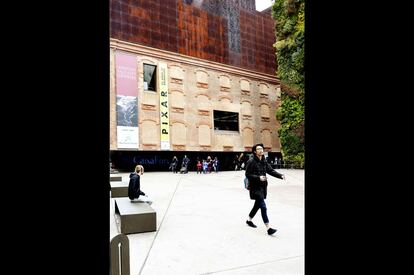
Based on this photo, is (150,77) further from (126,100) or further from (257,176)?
(257,176)

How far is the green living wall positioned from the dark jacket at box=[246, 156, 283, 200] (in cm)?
1858

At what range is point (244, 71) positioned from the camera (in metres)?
31.2

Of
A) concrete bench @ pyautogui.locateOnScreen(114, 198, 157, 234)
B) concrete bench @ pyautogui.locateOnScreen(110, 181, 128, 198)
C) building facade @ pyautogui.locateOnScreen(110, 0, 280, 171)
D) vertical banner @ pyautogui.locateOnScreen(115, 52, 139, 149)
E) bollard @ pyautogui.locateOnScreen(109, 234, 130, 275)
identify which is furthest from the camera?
building facade @ pyautogui.locateOnScreen(110, 0, 280, 171)

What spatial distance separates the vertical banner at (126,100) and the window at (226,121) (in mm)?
8623

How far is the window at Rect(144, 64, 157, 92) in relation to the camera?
25831 mm

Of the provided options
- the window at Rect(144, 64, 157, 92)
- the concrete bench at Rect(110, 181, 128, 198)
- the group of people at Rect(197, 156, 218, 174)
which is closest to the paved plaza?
the concrete bench at Rect(110, 181, 128, 198)

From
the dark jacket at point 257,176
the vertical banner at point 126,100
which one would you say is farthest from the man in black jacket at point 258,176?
the vertical banner at point 126,100

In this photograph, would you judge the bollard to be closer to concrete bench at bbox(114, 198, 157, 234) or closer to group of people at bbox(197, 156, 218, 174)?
concrete bench at bbox(114, 198, 157, 234)

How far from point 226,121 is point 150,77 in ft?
29.7

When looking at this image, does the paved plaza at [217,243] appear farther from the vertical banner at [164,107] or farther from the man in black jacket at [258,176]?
the vertical banner at [164,107]
